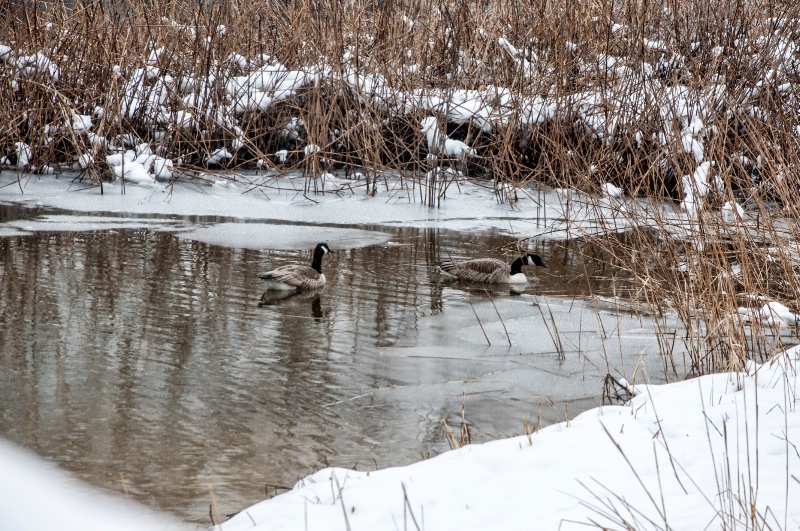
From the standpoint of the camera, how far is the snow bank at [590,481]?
311cm

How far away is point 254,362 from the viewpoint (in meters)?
5.58

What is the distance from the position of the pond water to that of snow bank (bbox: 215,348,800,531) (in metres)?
0.46

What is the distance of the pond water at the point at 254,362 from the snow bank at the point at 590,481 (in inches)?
18.2

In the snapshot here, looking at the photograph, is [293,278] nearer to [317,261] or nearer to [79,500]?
[317,261]

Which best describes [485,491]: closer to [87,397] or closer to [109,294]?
[87,397]

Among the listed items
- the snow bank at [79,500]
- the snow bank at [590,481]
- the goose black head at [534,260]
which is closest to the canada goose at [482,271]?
the goose black head at [534,260]

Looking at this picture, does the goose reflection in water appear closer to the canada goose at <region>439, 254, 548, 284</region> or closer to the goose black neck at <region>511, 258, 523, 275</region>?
the canada goose at <region>439, 254, 548, 284</region>

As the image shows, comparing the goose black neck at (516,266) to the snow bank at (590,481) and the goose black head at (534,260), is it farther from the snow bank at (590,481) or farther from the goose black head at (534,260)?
the snow bank at (590,481)

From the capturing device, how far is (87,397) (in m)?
4.83

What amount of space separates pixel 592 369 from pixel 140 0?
915 cm

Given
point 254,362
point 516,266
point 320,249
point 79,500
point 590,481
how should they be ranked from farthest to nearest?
point 516,266
point 320,249
point 254,362
point 79,500
point 590,481

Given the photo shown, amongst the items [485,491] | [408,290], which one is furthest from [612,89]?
[485,491]

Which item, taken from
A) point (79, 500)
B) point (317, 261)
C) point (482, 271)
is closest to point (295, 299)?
point (317, 261)

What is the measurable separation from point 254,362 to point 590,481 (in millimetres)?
2712
